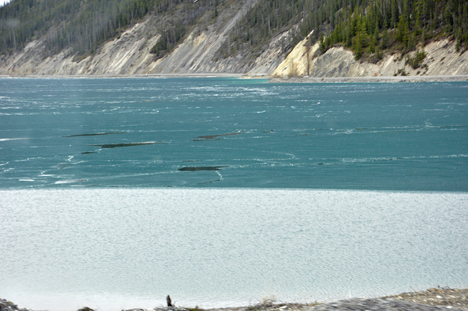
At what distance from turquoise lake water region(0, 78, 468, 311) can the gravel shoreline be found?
0.42 meters

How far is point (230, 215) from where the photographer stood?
386 inches

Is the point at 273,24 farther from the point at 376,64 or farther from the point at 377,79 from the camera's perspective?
the point at 377,79

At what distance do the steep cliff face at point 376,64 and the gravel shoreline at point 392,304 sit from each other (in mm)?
60410

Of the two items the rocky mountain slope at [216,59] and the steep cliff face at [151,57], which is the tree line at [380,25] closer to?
the rocky mountain slope at [216,59]

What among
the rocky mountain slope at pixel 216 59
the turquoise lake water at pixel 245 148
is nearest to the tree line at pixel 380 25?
the rocky mountain slope at pixel 216 59

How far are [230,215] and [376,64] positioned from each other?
6394 cm

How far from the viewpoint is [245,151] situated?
1661 centimetres

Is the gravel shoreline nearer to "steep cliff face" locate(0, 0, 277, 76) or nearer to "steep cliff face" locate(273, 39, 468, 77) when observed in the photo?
"steep cliff face" locate(273, 39, 468, 77)

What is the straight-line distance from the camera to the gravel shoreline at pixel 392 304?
14.8ft

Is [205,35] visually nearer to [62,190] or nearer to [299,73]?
[299,73]

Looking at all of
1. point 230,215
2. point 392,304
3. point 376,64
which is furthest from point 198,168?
point 376,64

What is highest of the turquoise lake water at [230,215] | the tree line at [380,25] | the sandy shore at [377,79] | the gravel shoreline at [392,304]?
the tree line at [380,25]

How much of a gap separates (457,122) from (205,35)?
103 meters

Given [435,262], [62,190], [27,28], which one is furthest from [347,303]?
[27,28]
